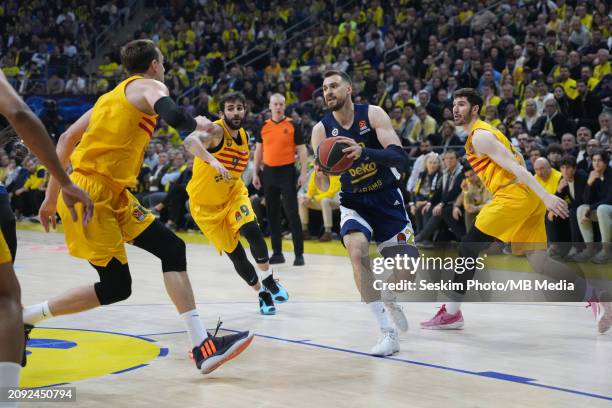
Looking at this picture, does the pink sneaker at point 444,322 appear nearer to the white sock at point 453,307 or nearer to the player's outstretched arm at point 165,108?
the white sock at point 453,307

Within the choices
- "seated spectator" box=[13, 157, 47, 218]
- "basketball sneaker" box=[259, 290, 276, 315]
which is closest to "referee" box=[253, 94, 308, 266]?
"basketball sneaker" box=[259, 290, 276, 315]

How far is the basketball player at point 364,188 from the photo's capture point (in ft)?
19.9

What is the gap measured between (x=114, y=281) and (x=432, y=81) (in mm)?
11740

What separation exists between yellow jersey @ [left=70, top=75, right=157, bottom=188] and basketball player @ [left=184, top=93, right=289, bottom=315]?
2.41 meters

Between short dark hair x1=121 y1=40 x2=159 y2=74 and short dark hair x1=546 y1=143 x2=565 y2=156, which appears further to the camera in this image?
short dark hair x1=546 y1=143 x2=565 y2=156

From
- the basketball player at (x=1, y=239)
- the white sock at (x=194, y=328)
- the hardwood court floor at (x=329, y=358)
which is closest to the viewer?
the basketball player at (x=1, y=239)

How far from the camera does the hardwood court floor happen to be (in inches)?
182

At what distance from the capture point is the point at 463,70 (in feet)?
51.4

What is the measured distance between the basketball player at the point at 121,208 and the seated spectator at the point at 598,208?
6542 millimetres

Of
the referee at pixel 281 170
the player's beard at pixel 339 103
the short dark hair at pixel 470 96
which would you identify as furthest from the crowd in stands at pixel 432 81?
the player's beard at pixel 339 103

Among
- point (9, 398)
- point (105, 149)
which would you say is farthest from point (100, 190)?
point (9, 398)

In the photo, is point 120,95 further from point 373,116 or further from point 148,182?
point 148,182

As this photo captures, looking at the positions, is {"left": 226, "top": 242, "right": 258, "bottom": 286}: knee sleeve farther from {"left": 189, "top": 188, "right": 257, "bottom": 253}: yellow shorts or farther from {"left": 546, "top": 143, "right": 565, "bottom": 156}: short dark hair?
{"left": 546, "top": 143, "right": 565, "bottom": 156}: short dark hair

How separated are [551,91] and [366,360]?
9686mm
